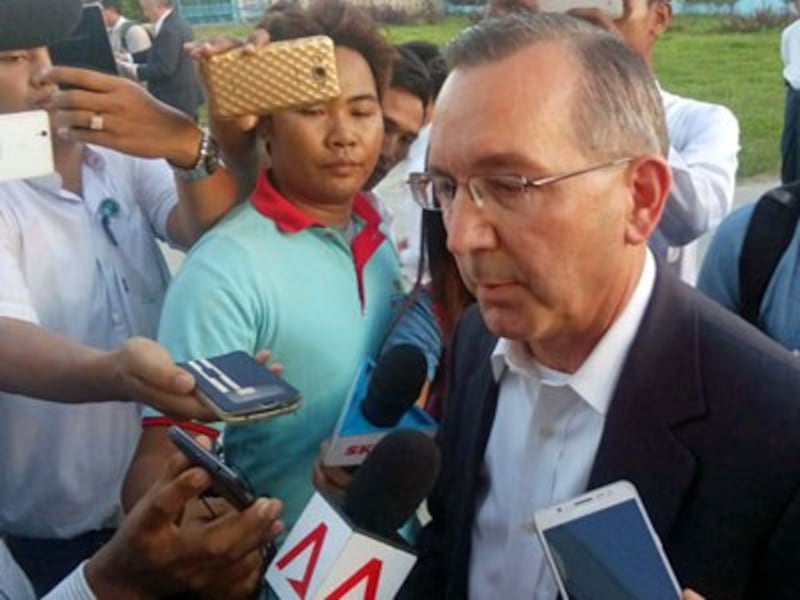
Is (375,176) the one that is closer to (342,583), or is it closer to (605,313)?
(605,313)

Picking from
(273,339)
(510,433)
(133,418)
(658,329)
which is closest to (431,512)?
(510,433)

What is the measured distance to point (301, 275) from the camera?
6.72 ft

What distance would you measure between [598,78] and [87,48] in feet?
3.29

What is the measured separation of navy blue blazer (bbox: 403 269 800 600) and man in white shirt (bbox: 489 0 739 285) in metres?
1.10

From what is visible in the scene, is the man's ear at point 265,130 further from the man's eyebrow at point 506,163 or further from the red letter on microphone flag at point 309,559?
the red letter on microphone flag at point 309,559

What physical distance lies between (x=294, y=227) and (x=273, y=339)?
0.77 ft

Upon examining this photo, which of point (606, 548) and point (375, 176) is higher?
point (606, 548)

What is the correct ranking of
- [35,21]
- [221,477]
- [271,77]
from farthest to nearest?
1. [271,77]
2. [35,21]
3. [221,477]

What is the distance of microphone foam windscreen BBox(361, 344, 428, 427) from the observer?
186 centimetres

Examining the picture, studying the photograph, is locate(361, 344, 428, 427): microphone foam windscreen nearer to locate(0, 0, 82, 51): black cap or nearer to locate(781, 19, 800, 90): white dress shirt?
locate(0, 0, 82, 51): black cap

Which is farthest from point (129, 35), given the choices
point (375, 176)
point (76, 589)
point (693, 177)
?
point (76, 589)

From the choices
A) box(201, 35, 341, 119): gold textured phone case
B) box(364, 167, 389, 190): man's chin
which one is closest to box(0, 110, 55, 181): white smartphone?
box(201, 35, 341, 119): gold textured phone case

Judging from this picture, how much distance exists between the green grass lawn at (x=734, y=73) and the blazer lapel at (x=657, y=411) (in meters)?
8.65

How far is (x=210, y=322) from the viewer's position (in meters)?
1.90
